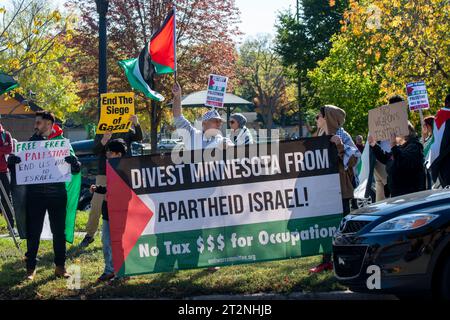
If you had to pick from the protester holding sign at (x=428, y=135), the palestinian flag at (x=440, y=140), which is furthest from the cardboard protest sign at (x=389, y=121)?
the protester holding sign at (x=428, y=135)

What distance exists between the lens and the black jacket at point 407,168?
8.41 m

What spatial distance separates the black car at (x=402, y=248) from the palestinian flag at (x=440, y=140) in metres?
2.14

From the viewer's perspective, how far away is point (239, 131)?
1012 cm

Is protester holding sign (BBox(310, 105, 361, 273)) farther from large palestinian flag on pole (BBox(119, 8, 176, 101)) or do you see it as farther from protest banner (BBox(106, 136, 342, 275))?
large palestinian flag on pole (BBox(119, 8, 176, 101))

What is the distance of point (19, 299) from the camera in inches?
306

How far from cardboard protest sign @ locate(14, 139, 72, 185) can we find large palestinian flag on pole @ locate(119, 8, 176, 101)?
5.88 ft

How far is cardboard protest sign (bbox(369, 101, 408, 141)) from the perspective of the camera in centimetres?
827

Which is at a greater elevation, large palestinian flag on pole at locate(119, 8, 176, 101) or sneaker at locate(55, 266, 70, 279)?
large palestinian flag on pole at locate(119, 8, 176, 101)

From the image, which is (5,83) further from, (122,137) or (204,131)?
(204,131)

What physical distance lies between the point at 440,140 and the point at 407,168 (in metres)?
0.69

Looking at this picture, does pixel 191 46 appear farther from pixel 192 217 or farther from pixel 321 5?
pixel 321 5

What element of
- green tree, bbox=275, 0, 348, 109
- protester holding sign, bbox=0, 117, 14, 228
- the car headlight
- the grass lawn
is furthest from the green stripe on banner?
green tree, bbox=275, 0, 348, 109

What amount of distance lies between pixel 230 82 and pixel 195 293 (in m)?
20.1

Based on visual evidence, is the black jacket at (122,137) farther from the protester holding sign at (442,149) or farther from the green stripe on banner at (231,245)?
the protester holding sign at (442,149)
